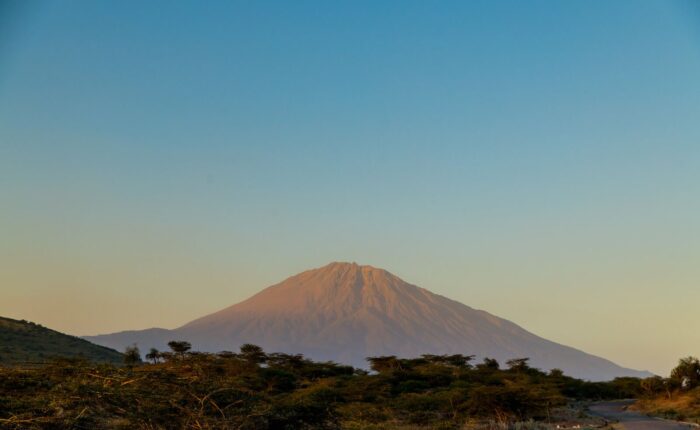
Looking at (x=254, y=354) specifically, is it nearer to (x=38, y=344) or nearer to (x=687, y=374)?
(x=38, y=344)

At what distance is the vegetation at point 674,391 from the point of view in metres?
40.9

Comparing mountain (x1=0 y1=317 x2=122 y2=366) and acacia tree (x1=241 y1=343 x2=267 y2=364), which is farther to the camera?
acacia tree (x1=241 y1=343 x2=267 y2=364)

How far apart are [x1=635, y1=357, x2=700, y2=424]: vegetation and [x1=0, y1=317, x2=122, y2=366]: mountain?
39452 mm

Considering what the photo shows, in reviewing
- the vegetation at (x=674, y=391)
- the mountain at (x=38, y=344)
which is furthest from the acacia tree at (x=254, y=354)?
the vegetation at (x=674, y=391)

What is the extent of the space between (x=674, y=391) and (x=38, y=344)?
163 feet

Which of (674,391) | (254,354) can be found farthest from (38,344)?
(674,391)

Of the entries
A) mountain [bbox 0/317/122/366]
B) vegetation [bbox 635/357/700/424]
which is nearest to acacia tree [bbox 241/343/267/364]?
mountain [bbox 0/317/122/366]

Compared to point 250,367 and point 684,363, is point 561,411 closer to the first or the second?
point 684,363

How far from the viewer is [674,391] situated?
4681 centimetres

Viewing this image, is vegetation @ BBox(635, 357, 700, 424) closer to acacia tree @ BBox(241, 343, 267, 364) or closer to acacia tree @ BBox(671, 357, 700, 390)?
acacia tree @ BBox(671, 357, 700, 390)

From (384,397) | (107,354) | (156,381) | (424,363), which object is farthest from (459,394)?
(107,354)

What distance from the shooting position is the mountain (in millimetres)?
50759

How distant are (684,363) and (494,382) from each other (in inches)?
575

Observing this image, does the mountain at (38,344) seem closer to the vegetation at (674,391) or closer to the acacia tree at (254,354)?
the acacia tree at (254,354)
